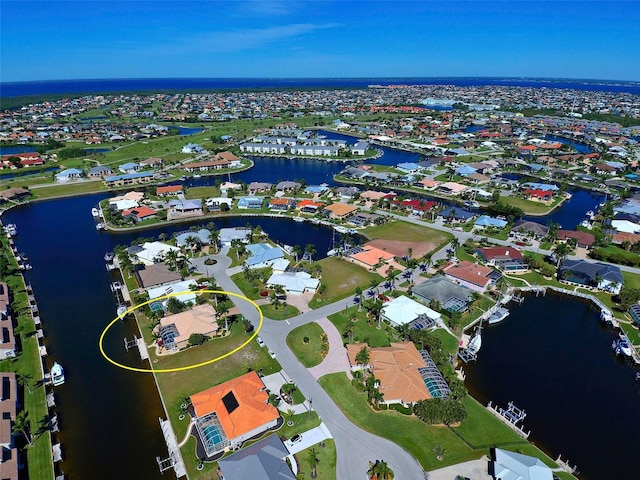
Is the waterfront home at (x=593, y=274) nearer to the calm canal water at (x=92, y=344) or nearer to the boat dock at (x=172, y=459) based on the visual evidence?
the calm canal water at (x=92, y=344)

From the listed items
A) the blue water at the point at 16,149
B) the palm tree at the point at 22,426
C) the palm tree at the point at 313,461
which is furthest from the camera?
the blue water at the point at 16,149

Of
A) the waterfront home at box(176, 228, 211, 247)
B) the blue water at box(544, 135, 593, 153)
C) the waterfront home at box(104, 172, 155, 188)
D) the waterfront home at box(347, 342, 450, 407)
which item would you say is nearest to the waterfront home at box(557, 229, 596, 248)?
the waterfront home at box(347, 342, 450, 407)

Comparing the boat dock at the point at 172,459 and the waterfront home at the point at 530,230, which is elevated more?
the waterfront home at the point at 530,230

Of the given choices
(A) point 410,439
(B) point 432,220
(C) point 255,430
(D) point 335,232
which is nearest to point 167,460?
(C) point 255,430

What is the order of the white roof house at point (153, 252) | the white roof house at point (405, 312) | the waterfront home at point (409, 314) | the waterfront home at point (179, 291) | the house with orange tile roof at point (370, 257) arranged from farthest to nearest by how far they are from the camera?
the white roof house at point (153, 252), the house with orange tile roof at point (370, 257), the waterfront home at point (179, 291), the white roof house at point (405, 312), the waterfront home at point (409, 314)

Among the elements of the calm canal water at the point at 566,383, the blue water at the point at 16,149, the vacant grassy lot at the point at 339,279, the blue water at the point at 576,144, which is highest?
the blue water at the point at 576,144

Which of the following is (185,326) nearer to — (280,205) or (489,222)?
(280,205)

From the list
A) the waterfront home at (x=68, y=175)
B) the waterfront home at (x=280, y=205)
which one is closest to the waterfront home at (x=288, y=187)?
the waterfront home at (x=280, y=205)

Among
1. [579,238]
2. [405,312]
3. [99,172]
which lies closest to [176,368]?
[405,312]
